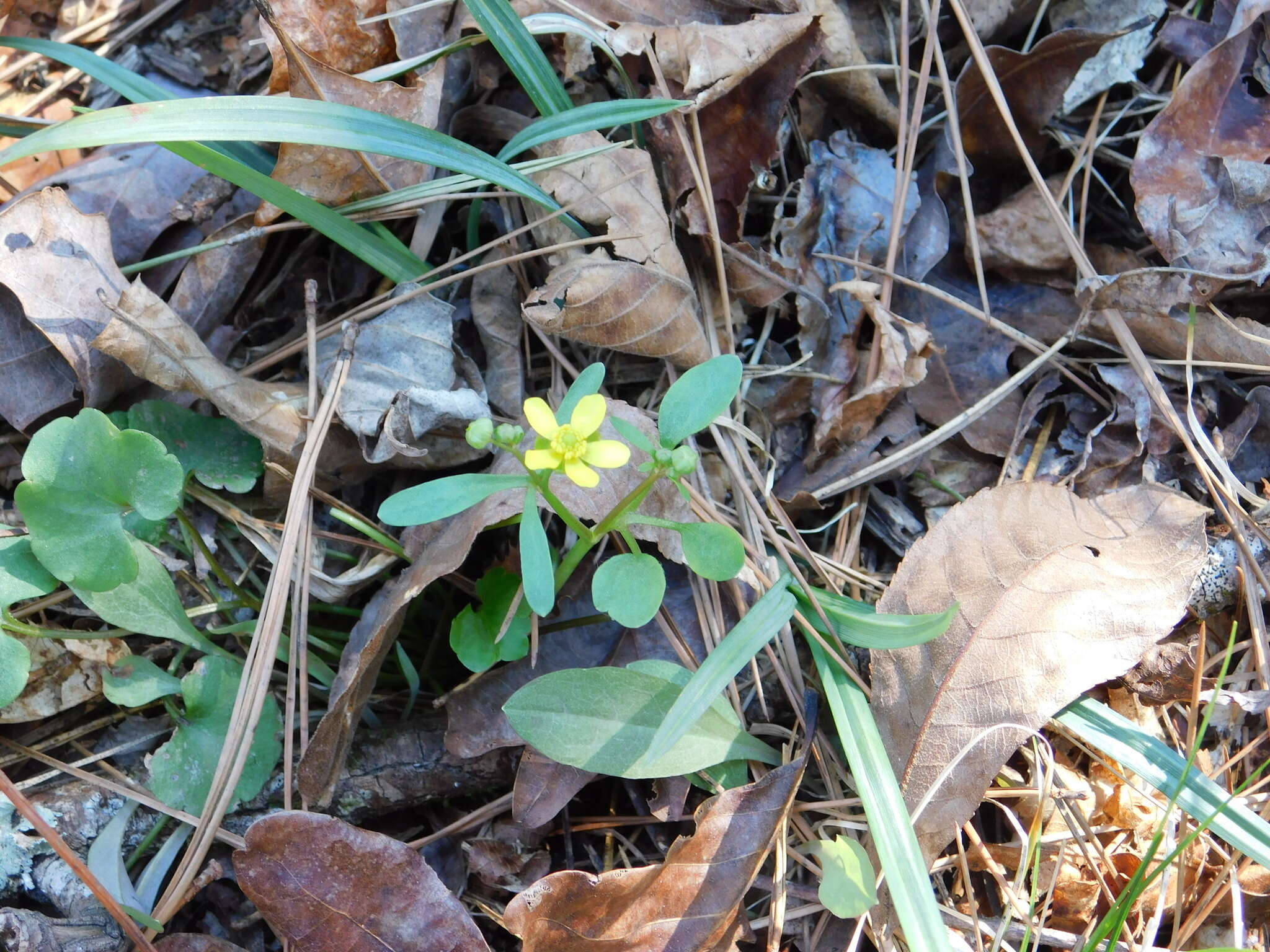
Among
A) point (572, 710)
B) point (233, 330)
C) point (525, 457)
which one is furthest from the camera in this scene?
point (233, 330)

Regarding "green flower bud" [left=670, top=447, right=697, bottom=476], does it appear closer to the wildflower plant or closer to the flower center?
the wildflower plant

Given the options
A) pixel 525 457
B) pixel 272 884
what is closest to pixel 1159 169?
pixel 525 457

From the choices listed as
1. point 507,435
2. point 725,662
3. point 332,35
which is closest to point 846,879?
point 725,662

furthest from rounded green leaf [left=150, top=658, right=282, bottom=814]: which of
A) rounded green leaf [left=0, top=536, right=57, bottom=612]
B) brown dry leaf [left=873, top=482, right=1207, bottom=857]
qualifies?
brown dry leaf [left=873, top=482, right=1207, bottom=857]

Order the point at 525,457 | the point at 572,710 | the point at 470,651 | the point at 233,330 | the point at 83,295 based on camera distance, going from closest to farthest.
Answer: the point at 525,457 < the point at 572,710 < the point at 470,651 < the point at 83,295 < the point at 233,330

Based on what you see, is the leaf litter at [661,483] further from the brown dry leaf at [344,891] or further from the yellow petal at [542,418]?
the yellow petal at [542,418]

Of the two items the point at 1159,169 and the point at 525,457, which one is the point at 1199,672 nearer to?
the point at 1159,169
